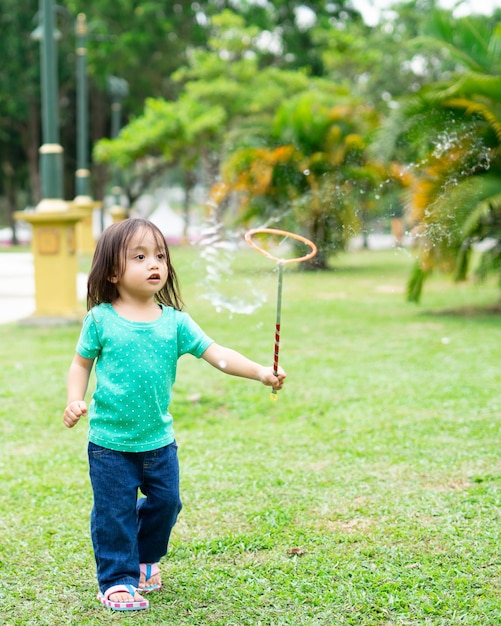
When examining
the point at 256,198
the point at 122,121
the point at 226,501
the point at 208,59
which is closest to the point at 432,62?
the point at 208,59

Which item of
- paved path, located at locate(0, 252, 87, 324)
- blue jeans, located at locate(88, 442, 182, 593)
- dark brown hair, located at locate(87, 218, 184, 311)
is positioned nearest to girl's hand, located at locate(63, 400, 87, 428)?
Result: blue jeans, located at locate(88, 442, 182, 593)

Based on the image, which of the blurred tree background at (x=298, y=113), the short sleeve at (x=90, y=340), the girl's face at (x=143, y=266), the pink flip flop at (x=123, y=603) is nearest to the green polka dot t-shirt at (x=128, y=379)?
the short sleeve at (x=90, y=340)

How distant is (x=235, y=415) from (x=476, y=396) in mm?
1545

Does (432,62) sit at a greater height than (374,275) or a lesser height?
greater

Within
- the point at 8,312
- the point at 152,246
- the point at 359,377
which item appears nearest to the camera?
the point at 152,246

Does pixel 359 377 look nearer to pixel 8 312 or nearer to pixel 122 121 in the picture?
pixel 8 312

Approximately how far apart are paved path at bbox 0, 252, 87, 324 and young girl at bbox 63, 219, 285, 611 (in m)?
7.09

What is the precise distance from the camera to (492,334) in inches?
325

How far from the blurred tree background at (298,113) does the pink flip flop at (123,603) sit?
8.39ft

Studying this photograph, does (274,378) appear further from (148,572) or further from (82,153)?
(82,153)

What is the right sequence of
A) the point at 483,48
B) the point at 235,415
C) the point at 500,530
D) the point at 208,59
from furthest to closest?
1. the point at 208,59
2. the point at 483,48
3. the point at 235,415
4. the point at 500,530

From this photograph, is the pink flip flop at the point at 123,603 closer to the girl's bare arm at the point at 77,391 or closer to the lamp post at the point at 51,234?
the girl's bare arm at the point at 77,391

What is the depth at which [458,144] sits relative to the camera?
8.76m

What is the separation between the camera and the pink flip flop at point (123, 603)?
2.68 metres
